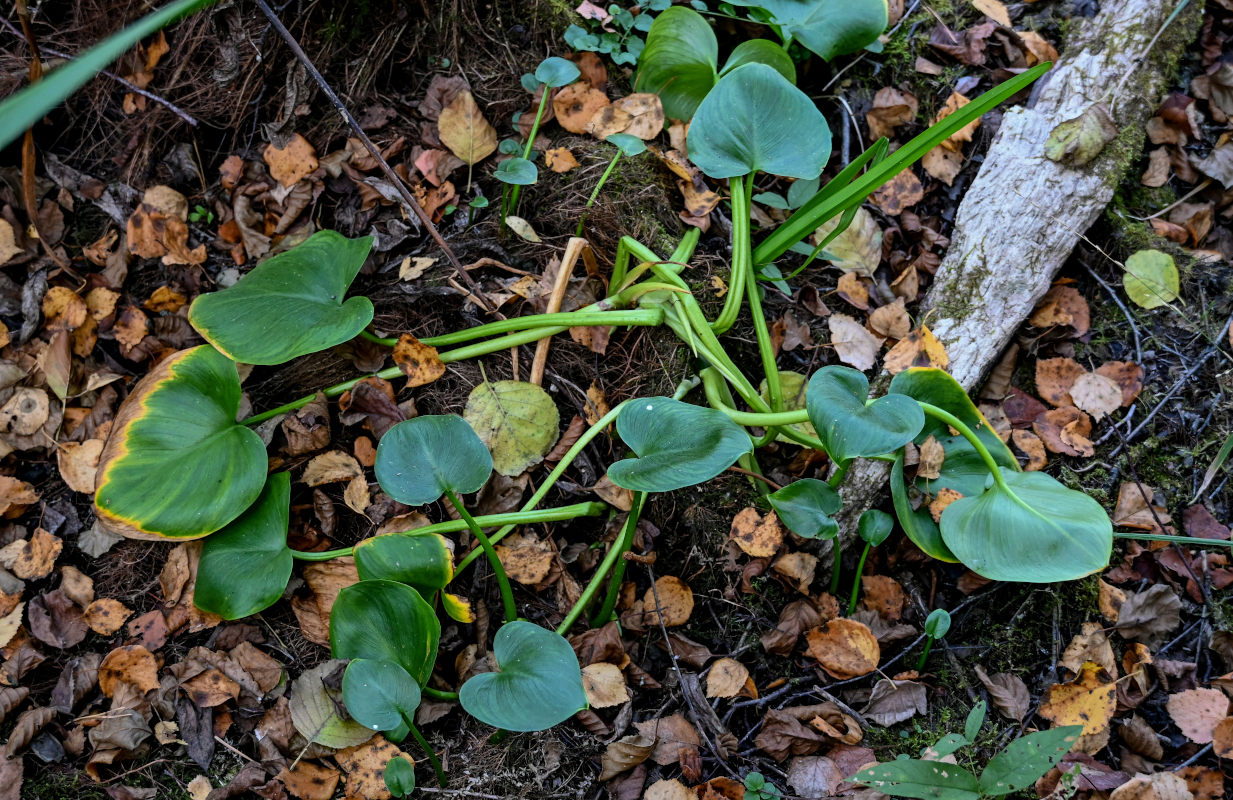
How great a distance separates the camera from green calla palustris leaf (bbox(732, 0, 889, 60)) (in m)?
1.86

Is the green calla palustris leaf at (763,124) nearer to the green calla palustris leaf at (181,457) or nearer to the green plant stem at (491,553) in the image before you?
the green plant stem at (491,553)

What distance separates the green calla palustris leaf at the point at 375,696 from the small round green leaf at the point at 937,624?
100cm

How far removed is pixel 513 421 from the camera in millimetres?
1709

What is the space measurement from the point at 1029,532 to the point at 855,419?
43cm

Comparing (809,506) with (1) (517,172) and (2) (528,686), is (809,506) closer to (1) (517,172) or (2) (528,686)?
(2) (528,686)

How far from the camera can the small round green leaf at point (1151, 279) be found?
182 centimetres

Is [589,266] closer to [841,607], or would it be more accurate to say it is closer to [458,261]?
[458,261]

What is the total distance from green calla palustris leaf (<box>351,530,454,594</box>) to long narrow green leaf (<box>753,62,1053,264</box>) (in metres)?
1.00

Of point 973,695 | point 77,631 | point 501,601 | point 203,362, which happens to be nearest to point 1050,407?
point 973,695

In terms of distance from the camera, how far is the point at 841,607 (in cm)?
164

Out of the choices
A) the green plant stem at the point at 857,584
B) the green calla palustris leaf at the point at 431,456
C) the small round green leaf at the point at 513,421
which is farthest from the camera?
the small round green leaf at the point at 513,421

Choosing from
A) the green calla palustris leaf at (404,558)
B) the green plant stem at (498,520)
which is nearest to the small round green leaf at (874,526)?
the green plant stem at (498,520)

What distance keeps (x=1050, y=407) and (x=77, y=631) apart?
2315 millimetres

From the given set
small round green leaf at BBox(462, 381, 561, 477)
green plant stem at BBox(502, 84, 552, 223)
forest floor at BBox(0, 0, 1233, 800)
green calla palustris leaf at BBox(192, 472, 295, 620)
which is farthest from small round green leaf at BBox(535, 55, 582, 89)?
green calla palustris leaf at BBox(192, 472, 295, 620)
